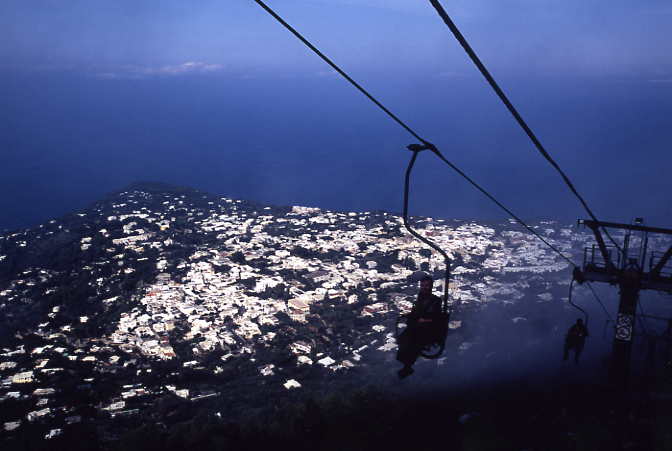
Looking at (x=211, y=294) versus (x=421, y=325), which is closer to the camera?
(x=421, y=325)

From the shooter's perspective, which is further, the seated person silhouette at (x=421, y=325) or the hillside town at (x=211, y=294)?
the hillside town at (x=211, y=294)

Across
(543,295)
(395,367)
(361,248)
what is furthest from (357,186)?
(395,367)

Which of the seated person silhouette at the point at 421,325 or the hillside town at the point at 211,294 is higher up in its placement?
the seated person silhouette at the point at 421,325

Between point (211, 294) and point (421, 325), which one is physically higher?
point (421, 325)

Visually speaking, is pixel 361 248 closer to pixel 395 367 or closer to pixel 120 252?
pixel 395 367

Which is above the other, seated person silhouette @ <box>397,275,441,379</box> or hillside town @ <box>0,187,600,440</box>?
seated person silhouette @ <box>397,275,441,379</box>

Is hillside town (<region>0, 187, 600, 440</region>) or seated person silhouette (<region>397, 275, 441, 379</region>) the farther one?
hillside town (<region>0, 187, 600, 440</region>)
